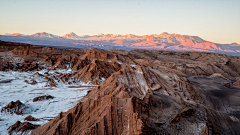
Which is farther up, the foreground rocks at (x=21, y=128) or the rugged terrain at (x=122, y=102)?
the rugged terrain at (x=122, y=102)

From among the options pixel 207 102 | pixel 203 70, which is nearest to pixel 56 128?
pixel 207 102

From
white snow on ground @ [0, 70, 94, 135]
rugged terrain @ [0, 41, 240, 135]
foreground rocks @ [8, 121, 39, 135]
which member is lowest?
white snow on ground @ [0, 70, 94, 135]

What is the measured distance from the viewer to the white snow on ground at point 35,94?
14695 mm

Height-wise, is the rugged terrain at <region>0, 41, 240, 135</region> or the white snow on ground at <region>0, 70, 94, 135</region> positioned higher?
the rugged terrain at <region>0, 41, 240, 135</region>

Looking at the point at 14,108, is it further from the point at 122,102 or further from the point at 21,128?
the point at 122,102

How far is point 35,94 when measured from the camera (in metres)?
21.7

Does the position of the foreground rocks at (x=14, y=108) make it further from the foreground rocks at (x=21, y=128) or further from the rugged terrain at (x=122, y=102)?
the foreground rocks at (x=21, y=128)

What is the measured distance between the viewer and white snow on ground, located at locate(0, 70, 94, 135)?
1470 centimetres

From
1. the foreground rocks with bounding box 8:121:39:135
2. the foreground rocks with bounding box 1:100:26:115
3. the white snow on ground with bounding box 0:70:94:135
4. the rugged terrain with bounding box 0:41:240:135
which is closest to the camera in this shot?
the rugged terrain with bounding box 0:41:240:135

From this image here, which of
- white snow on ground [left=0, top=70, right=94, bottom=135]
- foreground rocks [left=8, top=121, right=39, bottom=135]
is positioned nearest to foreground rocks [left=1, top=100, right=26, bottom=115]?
white snow on ground [left=0, top=70, right=94, bottom=135]

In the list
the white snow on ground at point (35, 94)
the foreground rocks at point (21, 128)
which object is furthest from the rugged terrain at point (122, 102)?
the white snow on ground at point (35, 94)

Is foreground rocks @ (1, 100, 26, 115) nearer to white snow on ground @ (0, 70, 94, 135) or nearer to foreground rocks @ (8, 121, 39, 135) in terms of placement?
white snow on ground @ (0, 70, 94, 135)

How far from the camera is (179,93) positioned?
18.3m

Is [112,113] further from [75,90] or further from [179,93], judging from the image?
[75,90]
